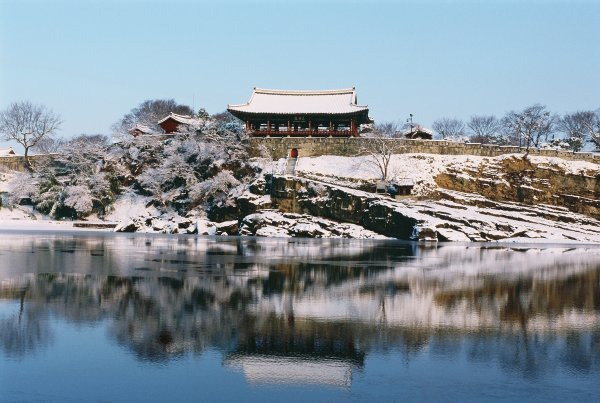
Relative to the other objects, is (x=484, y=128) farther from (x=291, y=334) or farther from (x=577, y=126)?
(x=291, y=334)

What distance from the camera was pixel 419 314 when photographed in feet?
61.9

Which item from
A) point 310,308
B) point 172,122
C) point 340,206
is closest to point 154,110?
point 172,122

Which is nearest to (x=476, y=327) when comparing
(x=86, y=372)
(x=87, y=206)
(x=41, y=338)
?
(x=86, y=372)

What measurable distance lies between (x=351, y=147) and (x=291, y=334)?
6341 centimetres

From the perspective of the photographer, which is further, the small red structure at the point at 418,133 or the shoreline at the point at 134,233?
the small red structure at the point at 418,133

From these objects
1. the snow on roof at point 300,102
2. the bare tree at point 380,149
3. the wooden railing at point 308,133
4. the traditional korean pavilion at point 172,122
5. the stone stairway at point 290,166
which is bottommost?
the stone stairway at point 290,166

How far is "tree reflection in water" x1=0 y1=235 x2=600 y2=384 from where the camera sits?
46.1 feet

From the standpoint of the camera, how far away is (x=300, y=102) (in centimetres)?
8375

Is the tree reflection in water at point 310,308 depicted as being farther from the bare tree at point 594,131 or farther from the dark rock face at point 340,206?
the bare tree at point 594,131

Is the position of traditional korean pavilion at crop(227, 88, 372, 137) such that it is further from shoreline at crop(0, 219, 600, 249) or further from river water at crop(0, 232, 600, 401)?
river water at crop(0, 232, 600, 401)

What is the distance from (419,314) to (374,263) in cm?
1625

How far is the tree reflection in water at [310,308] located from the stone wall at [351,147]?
43.5 metres

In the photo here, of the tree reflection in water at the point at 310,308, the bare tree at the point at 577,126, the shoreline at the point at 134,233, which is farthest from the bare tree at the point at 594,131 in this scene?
the tree reflection in water at the point at 310,308

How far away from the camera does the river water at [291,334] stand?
37.0ft
